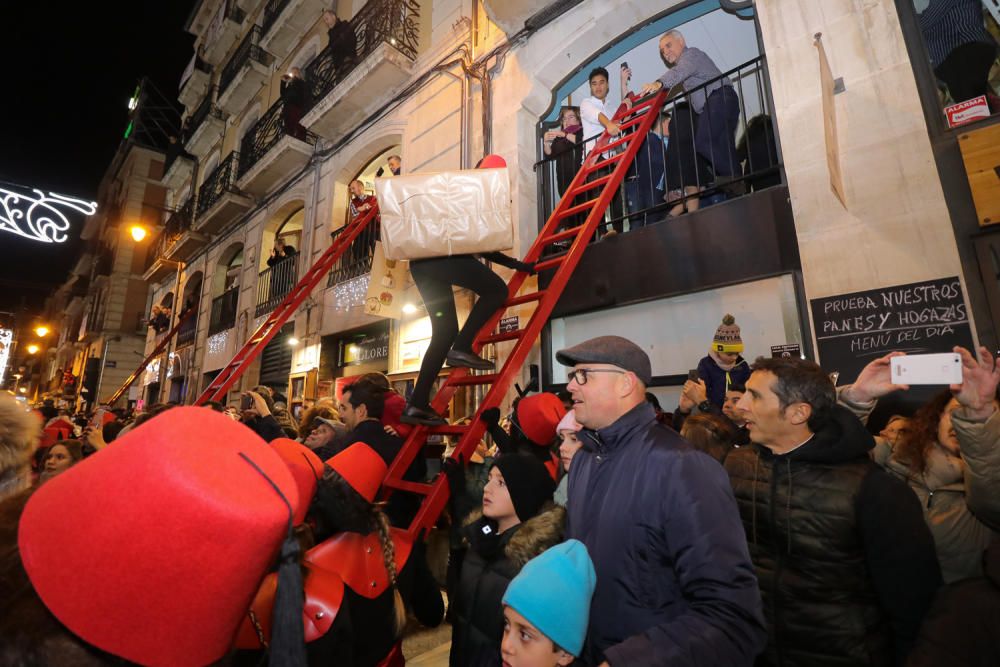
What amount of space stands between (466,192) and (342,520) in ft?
7.32

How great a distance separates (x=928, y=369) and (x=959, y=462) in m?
0.66

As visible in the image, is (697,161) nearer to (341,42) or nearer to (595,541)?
(595,541)

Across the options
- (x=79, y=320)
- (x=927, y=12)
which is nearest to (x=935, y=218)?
(x=927, y=12)

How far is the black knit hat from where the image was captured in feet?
7.14

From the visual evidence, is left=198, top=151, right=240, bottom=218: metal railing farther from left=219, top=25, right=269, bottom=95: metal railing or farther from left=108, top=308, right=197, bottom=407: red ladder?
left=108, top=308, right=197, bottom=407: red ladder

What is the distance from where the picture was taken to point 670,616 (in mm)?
1364

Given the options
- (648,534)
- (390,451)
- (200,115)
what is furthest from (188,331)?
(648,534)

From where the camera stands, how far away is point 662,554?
1399 millimetres

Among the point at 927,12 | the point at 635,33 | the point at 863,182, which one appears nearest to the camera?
the point at 863,182

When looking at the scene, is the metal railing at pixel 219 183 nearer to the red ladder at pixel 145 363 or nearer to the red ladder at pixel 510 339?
the red ladder at pixel 145 363

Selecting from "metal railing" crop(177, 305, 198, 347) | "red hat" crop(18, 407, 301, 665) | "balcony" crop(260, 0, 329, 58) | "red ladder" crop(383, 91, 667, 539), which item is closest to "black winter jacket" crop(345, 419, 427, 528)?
"red ladder" crop(383, 91, 667, 539)

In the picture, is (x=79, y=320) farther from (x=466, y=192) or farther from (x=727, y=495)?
(x=727, y=495)

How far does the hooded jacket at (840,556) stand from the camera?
1655 mm

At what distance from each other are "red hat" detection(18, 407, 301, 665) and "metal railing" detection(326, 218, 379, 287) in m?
8.01
